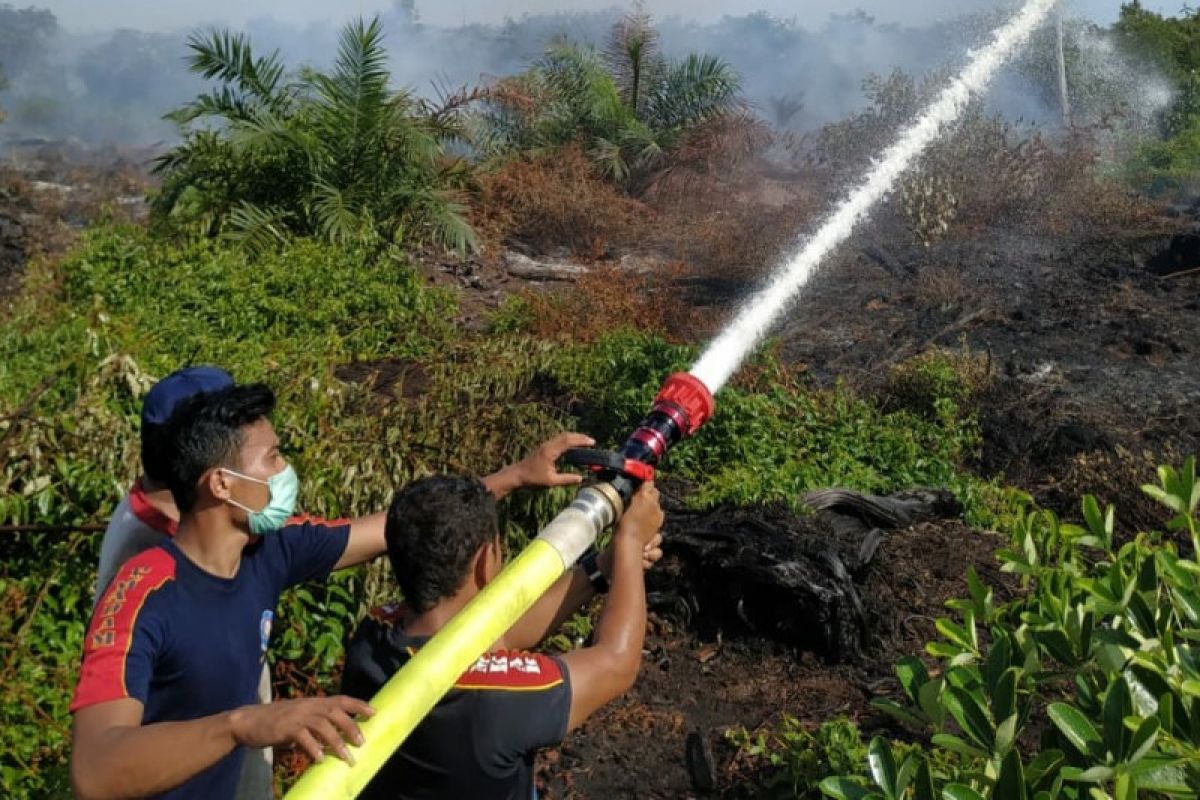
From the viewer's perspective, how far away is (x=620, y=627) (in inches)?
77.4

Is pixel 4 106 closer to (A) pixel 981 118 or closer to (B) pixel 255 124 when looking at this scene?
(B) pixel 255 124

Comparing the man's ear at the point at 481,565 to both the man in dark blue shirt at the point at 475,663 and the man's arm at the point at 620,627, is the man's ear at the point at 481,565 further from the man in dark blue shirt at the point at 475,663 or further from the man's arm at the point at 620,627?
the man's arm at the point at 620,627

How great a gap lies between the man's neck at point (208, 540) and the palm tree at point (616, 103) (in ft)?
41.4

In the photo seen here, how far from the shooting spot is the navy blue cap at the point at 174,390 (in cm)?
217

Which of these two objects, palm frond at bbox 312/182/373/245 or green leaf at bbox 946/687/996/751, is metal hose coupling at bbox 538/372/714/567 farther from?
palm frond at bbox 312/182/373/245

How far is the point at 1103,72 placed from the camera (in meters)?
21.5

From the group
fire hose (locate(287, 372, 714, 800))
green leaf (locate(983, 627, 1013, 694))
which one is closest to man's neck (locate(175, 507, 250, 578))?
fire hose (locate(287, 372, 714, 800))

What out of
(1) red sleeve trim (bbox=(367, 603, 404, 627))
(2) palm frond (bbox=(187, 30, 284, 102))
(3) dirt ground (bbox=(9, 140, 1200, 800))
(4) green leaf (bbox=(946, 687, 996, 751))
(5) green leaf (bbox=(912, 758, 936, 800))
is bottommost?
(3) dirt ground (bbox=(9, 140, 1200, 800))

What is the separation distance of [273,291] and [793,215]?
6.65 metres

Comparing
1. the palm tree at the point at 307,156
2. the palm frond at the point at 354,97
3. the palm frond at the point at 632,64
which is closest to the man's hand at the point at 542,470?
the palm tree at the point at 307,156

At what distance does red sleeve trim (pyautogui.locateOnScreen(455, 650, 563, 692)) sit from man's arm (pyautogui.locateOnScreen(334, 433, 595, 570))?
59 centimetres

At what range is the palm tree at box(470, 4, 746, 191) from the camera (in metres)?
14.7

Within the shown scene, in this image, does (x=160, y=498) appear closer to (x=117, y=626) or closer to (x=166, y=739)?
(x=117, y=626)

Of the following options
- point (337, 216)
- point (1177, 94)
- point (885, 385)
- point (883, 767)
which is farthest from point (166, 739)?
point (1177, 94)
